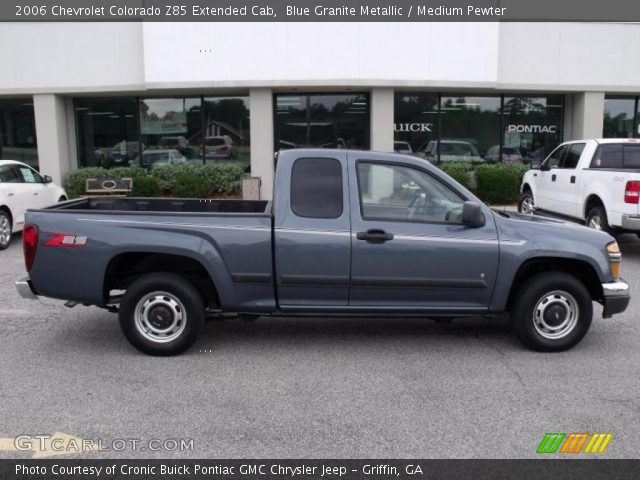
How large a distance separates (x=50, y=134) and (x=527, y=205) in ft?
45.4

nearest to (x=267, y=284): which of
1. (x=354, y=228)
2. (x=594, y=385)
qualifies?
(x=354, y=228)

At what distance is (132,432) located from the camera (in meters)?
3.96

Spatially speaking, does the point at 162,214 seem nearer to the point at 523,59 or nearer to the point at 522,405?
the point at 522,405

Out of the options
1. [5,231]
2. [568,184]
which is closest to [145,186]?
[5,231]

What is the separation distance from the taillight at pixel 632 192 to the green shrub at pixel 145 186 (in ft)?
40.2

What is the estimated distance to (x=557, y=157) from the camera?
12078 millimetres

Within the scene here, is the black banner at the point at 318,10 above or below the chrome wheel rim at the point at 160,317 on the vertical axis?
above

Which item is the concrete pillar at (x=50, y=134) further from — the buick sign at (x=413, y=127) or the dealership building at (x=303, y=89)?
the buick sign at (x=413, y=127)

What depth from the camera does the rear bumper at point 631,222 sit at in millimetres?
9391

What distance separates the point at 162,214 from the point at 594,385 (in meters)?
3.91

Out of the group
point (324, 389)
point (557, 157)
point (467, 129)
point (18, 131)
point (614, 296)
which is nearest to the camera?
point (324, 389)

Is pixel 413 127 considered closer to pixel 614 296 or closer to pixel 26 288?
pixel 614 296

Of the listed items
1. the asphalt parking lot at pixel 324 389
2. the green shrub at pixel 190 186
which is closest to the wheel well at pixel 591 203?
the asphalt parking lot at pixel 324 389

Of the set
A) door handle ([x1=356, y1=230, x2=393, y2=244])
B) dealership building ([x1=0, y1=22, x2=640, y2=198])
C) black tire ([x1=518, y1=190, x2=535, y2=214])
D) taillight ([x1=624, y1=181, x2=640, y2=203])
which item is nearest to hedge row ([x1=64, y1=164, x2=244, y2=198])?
dealership building ([x1=0, y1=22, x2=640, y2=198])
